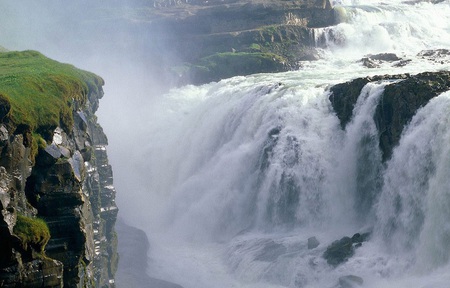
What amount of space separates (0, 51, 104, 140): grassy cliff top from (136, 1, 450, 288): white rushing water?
40.8 feet

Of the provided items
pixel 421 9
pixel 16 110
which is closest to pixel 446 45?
pixel 421 9

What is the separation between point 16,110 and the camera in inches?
765

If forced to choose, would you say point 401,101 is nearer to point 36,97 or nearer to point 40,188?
point 36,97

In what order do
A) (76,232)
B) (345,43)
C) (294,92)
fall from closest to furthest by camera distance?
(76,232) → (294,92) → (345,43)

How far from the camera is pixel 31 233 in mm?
16172

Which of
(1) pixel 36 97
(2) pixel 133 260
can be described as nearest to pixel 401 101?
(2) pixel 133 260

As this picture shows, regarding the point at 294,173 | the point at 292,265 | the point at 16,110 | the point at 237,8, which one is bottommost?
the point at 292,265

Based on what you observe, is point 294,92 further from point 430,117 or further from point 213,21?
point 213,21

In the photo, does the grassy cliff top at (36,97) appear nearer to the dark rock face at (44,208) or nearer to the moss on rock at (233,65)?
the dark rock face at (44,208)

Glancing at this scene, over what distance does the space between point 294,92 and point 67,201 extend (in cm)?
2671

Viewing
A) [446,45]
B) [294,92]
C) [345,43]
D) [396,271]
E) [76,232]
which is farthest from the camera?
[345,43]

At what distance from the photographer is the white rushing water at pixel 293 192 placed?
30.1 m

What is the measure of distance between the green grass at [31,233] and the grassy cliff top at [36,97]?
3089 millimetres

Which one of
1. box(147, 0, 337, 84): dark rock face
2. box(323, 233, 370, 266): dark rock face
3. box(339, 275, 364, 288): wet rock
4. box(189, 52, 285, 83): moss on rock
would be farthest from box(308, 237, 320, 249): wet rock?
box(189, 52, 285, 83): moss on rock
